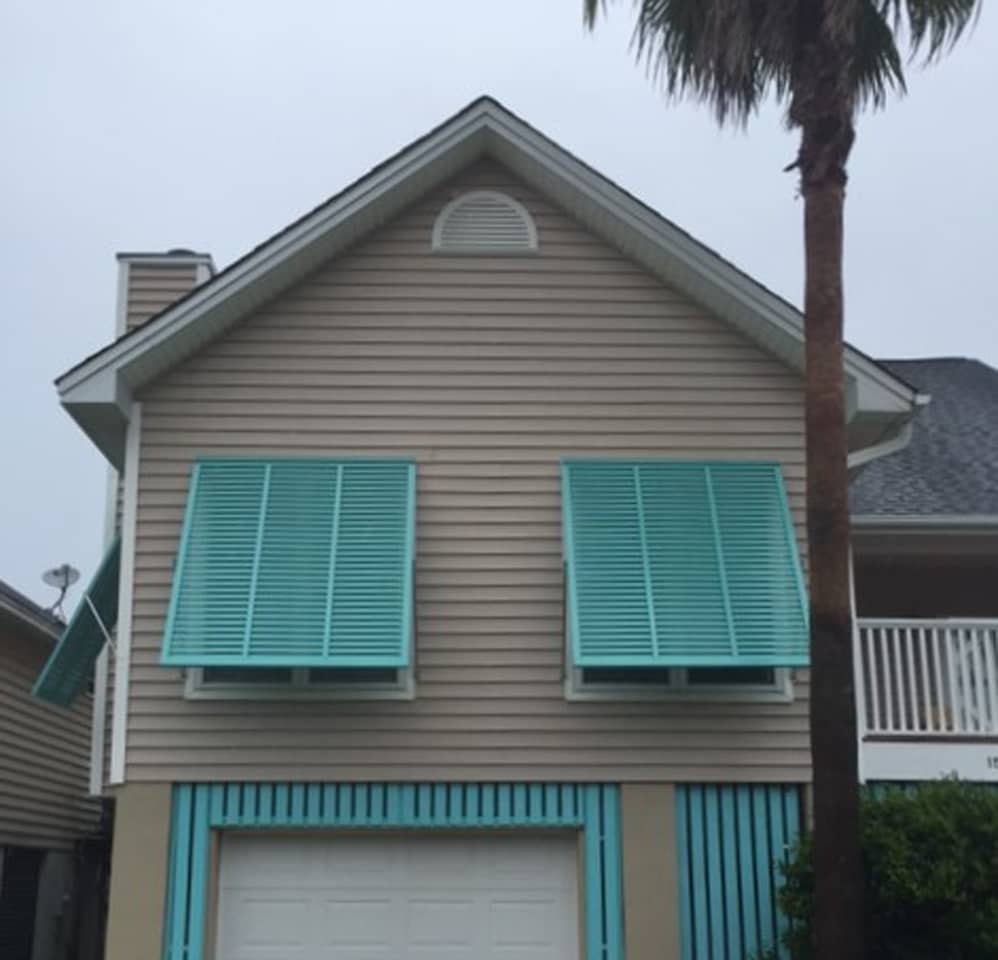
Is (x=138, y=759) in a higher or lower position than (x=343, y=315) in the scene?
lower

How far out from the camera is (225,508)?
11.4 meters

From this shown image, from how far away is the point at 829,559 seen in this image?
874cm

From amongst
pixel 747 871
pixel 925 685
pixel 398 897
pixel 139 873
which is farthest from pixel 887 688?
pixel 139 873

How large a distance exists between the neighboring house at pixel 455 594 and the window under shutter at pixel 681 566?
1.0 inches

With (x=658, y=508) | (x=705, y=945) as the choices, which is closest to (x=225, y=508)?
(x=658, y=508)

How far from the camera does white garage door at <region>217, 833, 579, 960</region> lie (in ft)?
36.7

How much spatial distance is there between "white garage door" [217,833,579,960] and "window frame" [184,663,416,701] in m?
1.13

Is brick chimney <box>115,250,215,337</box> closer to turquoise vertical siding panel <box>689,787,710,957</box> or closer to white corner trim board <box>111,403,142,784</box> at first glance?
white corner trim board <box>111,403,142,784</box>

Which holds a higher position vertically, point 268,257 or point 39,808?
point 268,257

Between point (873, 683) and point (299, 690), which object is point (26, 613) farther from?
point (873, 683)

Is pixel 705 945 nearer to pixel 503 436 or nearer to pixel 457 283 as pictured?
pixel 503 436

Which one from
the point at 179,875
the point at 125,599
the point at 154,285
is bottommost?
the point at 179,875

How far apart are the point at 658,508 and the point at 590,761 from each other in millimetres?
2052

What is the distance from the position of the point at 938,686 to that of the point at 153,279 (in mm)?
8511
